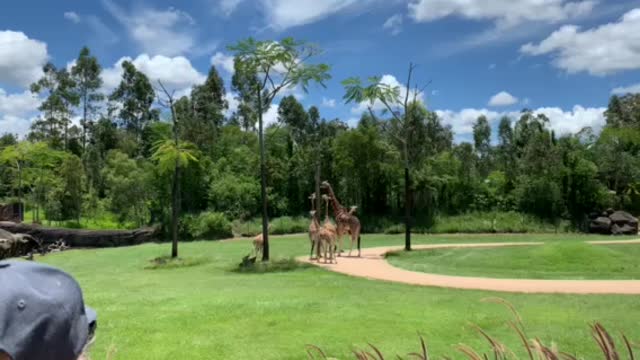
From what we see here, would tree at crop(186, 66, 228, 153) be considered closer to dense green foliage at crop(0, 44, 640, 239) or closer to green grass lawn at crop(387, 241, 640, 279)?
dense green foliage at crop(0, 44, 640, 239)

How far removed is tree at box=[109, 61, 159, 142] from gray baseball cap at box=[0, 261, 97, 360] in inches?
1837

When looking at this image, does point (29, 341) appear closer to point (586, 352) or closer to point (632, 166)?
point (586, 352)

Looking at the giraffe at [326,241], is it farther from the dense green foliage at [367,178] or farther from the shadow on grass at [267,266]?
the dense green foliage at [367,178]

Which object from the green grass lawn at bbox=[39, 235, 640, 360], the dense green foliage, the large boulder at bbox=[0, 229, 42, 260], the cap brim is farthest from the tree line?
the cap brim

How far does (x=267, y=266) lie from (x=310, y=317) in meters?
6.69

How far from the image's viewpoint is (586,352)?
18.9 ft

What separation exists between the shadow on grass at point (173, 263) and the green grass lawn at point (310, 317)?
3.25 meters

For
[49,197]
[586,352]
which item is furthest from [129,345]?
[49,197]

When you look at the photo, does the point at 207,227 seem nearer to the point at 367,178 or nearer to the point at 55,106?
the point at 367,178

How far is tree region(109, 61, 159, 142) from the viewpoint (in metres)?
46.4

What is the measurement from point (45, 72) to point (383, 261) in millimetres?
37431

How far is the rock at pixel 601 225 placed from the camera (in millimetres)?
24975

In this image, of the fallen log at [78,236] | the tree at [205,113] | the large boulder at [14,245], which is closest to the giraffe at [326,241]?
the large boulder at [14,245]

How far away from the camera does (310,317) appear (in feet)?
23.9
